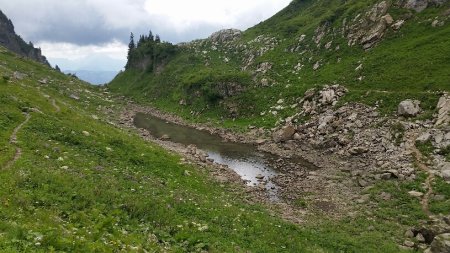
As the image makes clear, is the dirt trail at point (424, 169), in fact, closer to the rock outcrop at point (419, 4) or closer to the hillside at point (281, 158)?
the hillside at point (281, 158)

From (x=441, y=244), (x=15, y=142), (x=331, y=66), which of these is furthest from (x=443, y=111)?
(x=15, y=142)

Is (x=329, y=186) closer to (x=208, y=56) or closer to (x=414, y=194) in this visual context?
(x=414, y=194)

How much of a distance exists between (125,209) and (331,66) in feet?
216

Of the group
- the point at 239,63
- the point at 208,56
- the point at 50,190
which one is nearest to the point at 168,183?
the point at 50,190

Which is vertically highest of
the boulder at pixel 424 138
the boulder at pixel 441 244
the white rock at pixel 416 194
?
the boulder at pixel 424 138

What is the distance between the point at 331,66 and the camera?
261 ft

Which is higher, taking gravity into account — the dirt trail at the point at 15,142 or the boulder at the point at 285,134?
the dirt trail at the point at 15,142

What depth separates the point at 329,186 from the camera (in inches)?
1650

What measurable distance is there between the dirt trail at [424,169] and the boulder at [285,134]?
752 inches

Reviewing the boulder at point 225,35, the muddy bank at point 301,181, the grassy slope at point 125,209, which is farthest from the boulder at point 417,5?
the boulder at point 225,35

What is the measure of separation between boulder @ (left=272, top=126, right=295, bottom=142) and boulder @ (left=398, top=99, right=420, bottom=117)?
16.8 m

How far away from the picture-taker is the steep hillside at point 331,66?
62.3 meters

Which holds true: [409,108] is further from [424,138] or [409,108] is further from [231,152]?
[231,152]

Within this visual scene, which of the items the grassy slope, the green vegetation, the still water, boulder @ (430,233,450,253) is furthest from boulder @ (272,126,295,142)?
boulder @ (430,233,450,253)
